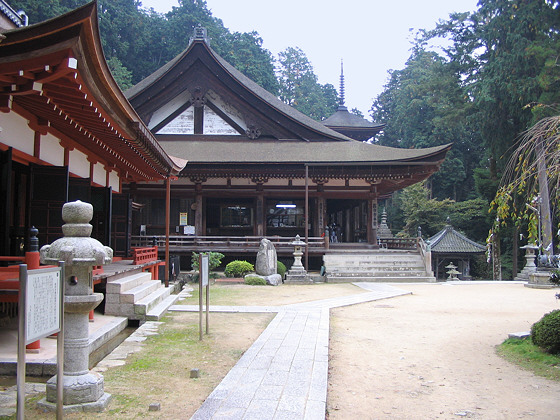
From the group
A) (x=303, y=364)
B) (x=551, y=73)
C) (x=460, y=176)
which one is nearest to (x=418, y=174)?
(x=551, y=73)

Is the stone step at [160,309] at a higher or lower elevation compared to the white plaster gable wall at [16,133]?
lower

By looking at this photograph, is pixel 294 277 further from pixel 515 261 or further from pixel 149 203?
pixel 515 261

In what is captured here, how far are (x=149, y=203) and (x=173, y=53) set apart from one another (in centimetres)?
3633

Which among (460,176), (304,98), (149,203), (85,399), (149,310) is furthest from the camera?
(304,98)

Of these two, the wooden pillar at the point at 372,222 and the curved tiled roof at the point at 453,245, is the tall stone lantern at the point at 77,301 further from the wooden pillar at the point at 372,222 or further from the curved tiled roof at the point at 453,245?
the curved tiled roof at the point at 453,245

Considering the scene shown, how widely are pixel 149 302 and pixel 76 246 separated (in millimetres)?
5314

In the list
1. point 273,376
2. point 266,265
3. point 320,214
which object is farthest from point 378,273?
point 273,376

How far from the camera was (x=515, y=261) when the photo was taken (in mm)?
29406

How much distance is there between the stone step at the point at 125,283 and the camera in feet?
28.2

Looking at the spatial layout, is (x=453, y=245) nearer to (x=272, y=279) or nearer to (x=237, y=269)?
(x=272, y=279)

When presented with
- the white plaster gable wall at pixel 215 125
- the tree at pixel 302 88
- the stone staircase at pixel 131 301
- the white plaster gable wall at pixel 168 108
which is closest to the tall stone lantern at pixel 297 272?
the white plaster gable wall at pixel 215 125

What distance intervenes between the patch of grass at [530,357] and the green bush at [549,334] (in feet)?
0.34

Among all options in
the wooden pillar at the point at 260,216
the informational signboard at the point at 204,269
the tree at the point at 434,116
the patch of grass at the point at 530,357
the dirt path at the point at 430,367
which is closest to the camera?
the dirt path at the point at 430,367

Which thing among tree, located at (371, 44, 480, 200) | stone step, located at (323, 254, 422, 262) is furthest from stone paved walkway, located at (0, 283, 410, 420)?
tree, located at (371, 44, 480, 200)
